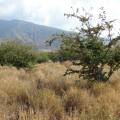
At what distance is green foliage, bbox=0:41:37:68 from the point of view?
Answer: 2923 cm

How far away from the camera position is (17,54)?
29.1 m

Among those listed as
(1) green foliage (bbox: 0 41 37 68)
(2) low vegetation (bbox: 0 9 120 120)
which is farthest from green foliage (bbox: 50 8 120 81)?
(1) green foliage (bbox: 0 41 37 68)

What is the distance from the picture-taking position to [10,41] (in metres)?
30.8

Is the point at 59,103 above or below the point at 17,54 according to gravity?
above

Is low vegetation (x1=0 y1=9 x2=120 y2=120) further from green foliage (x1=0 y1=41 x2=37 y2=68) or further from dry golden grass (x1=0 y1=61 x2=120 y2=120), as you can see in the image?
green foliage (x1=0 y1=41 x2=37 y2=68)

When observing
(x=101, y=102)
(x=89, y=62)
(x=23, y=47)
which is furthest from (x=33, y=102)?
(x=23, y=47)

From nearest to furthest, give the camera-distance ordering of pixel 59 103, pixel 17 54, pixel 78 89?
pixel 59 103, pixel 78 89, pixel 17 54

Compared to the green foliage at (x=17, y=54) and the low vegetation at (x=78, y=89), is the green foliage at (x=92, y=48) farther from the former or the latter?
the green foliage at (x=17, y=54)

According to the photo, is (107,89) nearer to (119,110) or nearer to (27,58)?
(119,110)

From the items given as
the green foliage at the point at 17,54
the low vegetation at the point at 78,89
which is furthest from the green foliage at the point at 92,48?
the green foliage at the point at 17,54

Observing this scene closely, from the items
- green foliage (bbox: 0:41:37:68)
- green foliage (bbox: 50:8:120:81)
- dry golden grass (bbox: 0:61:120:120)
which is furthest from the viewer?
green foliage (bbox: 0:41:37:68)

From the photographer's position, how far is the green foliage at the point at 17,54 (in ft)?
95.9

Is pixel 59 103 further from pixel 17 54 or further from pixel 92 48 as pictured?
pixel 17 54

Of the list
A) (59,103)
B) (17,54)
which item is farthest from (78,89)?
(17,54)
